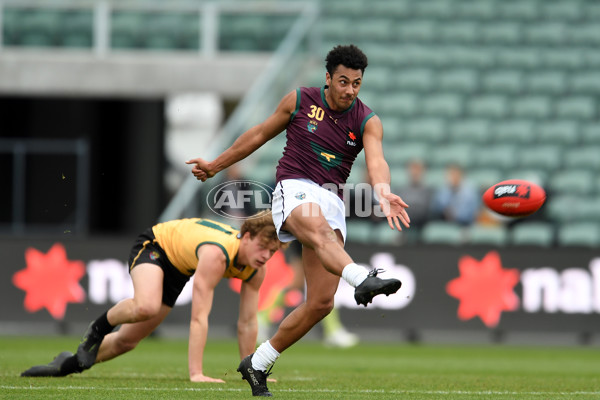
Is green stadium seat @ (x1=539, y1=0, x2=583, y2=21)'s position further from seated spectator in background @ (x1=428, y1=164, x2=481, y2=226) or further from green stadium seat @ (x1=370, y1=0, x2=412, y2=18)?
seated spectator in background @ (x1=428, y1=164, x2=481, y2=226)

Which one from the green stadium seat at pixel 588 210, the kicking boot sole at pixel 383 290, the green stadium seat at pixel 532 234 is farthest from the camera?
the green stadium seat at pixel 588 210

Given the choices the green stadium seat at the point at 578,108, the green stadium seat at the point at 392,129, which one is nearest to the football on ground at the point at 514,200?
the green stadium seat at the point at 392,129

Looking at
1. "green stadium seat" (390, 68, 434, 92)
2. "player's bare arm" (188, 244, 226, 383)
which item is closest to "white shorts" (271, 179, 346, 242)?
"player's bare arm" (188, 244, 226, 383)

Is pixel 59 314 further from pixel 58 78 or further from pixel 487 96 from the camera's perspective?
pixel 487 96

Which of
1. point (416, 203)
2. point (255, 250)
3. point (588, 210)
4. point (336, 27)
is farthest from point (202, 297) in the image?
point (336, 27)

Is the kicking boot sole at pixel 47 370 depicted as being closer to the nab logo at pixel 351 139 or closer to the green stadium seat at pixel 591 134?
the nab logo at pixel 351 139

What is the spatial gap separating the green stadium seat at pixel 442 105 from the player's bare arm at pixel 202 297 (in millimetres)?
10688

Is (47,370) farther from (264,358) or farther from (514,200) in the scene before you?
(514,200)

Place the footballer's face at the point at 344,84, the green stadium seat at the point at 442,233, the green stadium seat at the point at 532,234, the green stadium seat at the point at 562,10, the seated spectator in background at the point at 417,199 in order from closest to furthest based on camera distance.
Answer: the footballer's face at the point at 344,84 → the seated spectator in background at the point at 417,199 → the green stadium seat at the point at 442,233 → the green stadium seat at the point at 532,234 → the green stadium seat at the point at 562,10

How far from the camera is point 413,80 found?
18.4m

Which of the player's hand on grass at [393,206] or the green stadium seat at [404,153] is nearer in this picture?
the player's hand on grass at [393,206]

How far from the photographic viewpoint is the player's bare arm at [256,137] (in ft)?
23.2

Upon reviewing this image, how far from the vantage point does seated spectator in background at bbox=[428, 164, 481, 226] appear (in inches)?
579

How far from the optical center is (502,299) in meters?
14.0
